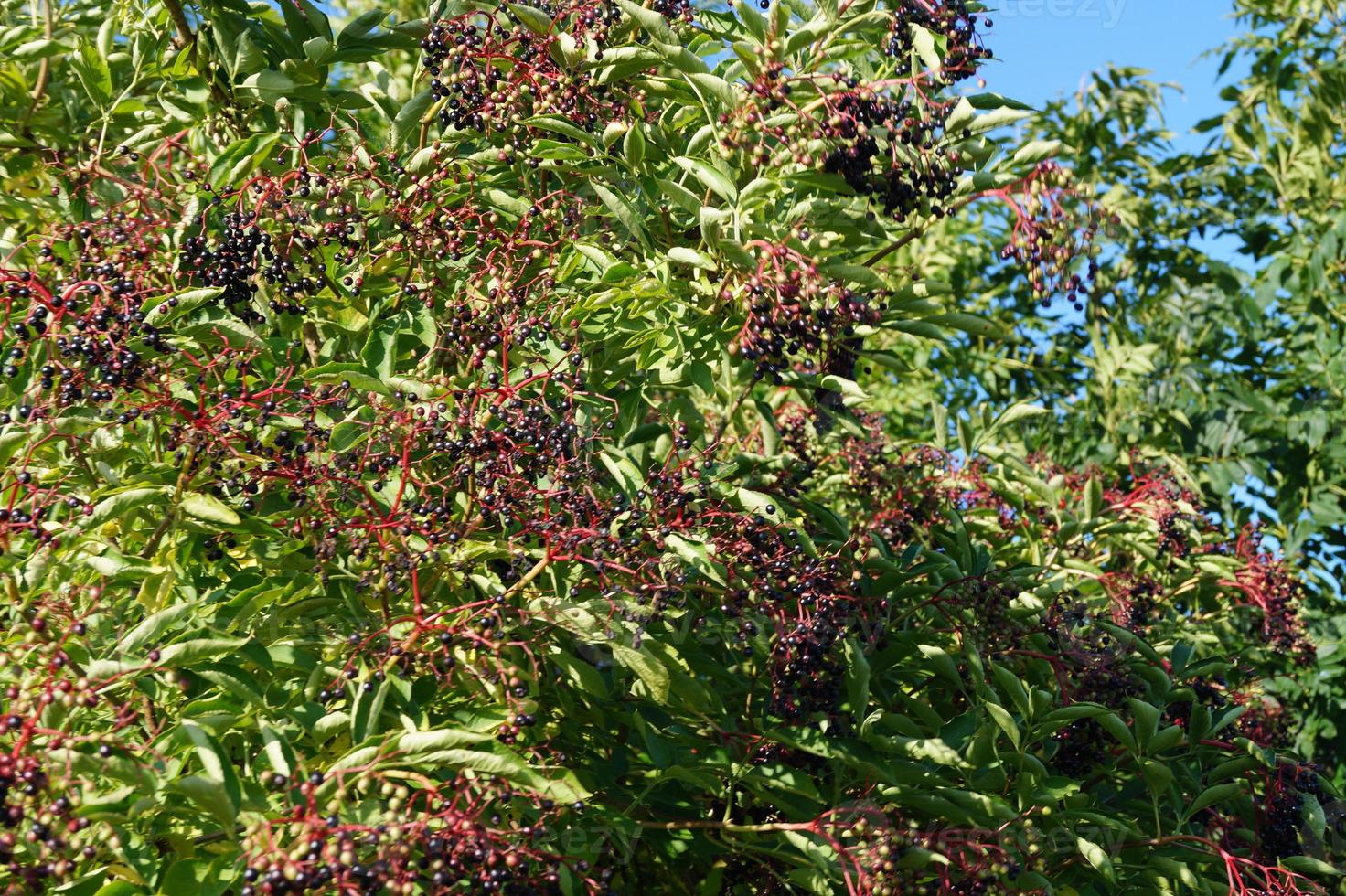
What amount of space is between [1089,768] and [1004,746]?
45 centimetres

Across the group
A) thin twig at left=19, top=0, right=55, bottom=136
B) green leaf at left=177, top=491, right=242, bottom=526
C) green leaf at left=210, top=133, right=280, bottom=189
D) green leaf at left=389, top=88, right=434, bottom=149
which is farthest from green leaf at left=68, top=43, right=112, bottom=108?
green leaf at left=177, top=491, right=242, bottom=526

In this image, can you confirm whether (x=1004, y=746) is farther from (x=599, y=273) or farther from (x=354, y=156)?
(x=354, y=156)

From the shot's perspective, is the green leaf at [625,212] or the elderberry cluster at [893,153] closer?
the elderberry cluster at [893,153]

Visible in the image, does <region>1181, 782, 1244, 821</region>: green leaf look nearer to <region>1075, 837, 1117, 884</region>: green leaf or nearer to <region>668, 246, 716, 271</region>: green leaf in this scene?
<region>1075, 837, 1117, 884</region>: green leaf

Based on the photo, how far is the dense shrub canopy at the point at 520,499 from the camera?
2.17 m

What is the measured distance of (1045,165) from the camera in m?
2.78

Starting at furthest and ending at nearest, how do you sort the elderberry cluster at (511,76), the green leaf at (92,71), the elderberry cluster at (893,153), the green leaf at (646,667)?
the green leaf at (92,71) → the elderberry cluster at (511,76) → the elderberry cluster at (893,153) → the green leaf at (646,667)

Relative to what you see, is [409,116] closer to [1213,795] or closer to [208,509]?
[208,509]

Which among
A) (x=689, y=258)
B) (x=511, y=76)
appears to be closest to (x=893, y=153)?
(x=689, y=258)

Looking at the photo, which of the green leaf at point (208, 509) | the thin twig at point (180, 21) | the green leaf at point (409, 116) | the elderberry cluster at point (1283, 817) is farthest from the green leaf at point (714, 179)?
the elderberry cluster at point (1283, 817)

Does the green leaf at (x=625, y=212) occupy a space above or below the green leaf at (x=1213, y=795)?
above

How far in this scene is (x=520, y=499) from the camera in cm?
244

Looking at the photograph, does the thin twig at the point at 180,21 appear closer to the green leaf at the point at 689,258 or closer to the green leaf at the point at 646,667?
the green leaf at the point at 689,258

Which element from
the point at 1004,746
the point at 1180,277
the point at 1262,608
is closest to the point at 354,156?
the point at 1004,746
